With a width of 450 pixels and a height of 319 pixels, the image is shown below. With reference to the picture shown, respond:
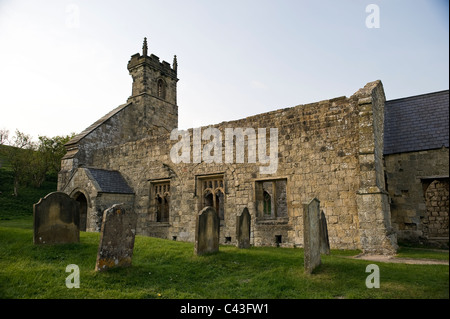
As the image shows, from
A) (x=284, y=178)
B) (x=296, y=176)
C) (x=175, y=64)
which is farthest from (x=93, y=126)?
(x=296, y=176)

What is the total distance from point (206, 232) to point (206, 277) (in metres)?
1.56

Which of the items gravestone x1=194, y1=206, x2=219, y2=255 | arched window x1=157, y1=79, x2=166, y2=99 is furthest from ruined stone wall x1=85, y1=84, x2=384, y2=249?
arched window x1=157, y1=79, x2=166, y2=99

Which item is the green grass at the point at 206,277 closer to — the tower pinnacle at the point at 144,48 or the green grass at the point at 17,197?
the green grass at the point at 17,197

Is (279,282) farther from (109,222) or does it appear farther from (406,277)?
(109,222)

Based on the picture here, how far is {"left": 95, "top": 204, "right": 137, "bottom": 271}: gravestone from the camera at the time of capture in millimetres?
6293

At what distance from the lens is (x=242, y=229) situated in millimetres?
8875

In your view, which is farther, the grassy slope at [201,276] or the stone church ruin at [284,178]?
the stone church ruin at [284,178]

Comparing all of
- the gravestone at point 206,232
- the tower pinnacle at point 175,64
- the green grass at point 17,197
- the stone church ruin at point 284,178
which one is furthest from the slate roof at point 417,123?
the green grass at point 17,197

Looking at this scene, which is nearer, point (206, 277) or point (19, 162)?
point (206, 277)

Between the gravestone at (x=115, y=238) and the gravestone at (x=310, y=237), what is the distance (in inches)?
139

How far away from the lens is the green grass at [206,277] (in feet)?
16.5

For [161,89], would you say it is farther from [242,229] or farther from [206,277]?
[206,277]

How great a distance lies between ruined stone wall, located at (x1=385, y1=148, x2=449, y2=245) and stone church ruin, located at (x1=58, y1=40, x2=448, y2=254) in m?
0.03

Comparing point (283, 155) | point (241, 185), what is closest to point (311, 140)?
point (283, 155)
